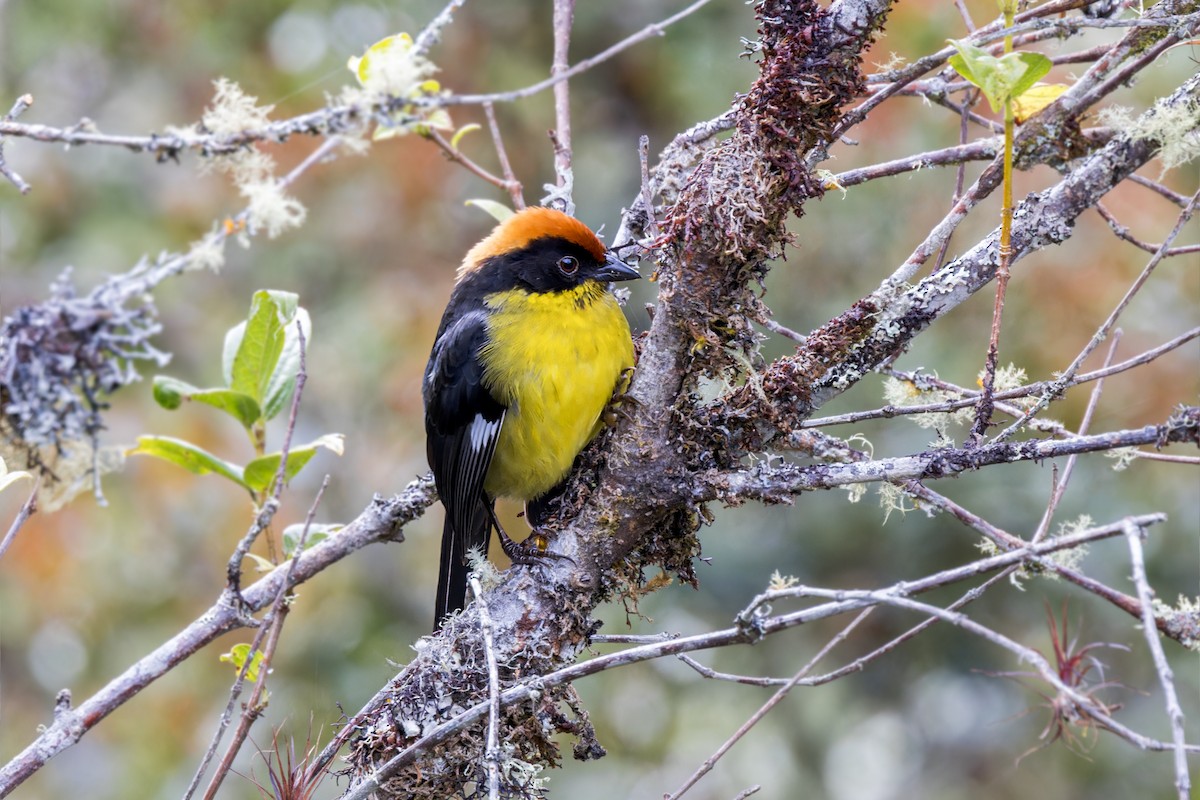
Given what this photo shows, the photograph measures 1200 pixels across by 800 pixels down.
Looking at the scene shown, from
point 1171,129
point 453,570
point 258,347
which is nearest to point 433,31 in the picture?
point 258,347

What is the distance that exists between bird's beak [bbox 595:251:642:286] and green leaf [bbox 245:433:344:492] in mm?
1060

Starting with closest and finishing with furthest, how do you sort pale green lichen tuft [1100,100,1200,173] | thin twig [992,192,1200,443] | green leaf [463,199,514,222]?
thin twig [992,192,1200,443] < pale green lichen tuft [1100,100,1200,173] < green leaf [463,199,514,222]

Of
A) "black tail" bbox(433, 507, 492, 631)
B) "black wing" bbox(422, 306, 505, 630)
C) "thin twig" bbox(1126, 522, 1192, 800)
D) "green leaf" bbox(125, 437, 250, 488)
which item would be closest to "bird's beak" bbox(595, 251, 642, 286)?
"black wing" bbox(422, 306, 505, 630)

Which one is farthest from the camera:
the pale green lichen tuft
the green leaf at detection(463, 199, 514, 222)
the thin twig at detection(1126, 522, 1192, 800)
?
the green leaf at detection(463, 199, 514, 222)

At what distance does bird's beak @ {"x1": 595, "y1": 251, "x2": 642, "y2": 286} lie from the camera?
11.7ft

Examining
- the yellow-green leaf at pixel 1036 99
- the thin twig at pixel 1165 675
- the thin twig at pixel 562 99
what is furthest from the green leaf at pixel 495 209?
the thin twig at pixel 1165 675

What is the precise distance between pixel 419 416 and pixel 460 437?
348 centimetres

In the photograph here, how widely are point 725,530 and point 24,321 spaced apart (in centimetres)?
540

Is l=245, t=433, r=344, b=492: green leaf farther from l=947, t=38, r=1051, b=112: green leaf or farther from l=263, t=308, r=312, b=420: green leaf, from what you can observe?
l=947, t=38, r=1051, b=112: green leaf

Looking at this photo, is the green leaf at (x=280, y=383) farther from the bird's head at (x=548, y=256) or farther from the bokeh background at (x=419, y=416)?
the bokeh background at (x=419, y=416)

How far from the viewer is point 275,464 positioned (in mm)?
2795

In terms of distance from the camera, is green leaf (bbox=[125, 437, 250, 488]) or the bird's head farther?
the bird's head

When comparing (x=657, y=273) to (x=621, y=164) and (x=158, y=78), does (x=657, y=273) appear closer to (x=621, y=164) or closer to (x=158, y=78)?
(x=621, y=164)

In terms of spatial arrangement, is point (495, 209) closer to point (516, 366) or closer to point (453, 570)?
point (516, 366)
